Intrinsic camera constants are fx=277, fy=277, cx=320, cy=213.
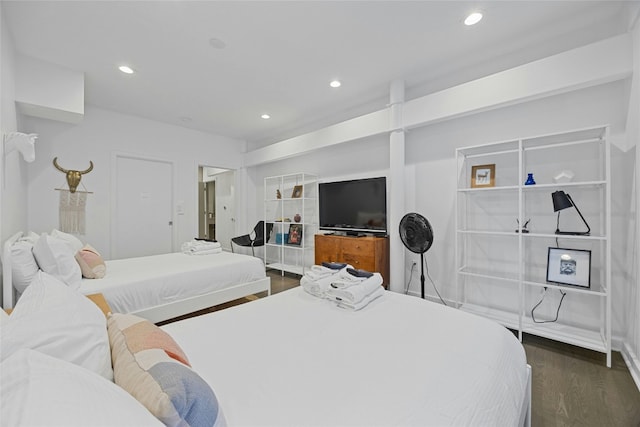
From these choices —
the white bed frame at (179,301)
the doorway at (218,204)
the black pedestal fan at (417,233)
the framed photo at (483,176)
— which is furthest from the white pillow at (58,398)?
the doorway at (218,204)

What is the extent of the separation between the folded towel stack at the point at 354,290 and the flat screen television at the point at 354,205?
5.86 feet

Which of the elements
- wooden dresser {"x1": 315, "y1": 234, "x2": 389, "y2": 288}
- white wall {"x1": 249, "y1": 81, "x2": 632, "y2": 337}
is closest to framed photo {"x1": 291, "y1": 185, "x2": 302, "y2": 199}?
white wall {"x1": 249, "y1": 81, "x2": 632, "y2": 337}

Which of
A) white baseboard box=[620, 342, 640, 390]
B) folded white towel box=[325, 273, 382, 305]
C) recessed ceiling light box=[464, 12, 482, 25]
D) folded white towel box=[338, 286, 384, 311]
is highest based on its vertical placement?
recessed ceiling light box=[464, 12, 482, 25]

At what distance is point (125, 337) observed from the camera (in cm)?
96

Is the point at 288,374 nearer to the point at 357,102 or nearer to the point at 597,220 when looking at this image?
the point at 597,220

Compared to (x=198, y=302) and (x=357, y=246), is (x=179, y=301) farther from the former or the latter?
(x=357, y=246)

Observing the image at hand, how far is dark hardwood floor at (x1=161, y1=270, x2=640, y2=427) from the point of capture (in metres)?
1.56

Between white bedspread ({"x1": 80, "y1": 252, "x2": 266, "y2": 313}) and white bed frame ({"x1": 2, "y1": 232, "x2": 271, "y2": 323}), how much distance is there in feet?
0.16

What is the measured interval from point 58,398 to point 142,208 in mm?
4723

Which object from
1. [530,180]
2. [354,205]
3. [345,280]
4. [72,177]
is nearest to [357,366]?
[345,280]

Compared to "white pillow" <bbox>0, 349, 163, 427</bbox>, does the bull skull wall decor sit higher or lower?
higher

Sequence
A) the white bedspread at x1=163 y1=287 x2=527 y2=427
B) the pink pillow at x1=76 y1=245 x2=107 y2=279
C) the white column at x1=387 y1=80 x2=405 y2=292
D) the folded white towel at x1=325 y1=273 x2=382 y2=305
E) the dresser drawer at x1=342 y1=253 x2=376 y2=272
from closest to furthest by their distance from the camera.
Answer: the white bedspread at x1=163 y1=287 x2=527 y2=427, the folded white towel at x1=325 y1=273 x2=382 y2=305, the pink pillow at x1=76 y1=245 x2=107 y2=279, the white column at x1=387 y1=80 x2=405 y2=292, the dresser drawer at x1=342 y1=253 x2=376 y2=272

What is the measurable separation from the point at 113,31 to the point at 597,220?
4418 millimetres

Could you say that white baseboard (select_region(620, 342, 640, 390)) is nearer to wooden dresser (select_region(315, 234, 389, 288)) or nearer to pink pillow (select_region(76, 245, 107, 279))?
wooden dresser (select_region(315, 234, 389, 288))
